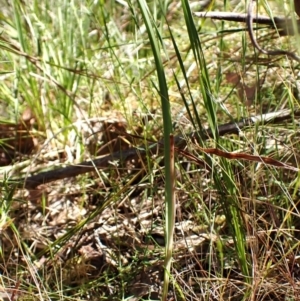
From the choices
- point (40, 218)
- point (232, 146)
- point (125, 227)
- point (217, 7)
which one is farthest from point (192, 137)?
point (217, 7)

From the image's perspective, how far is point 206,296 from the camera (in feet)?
5.17

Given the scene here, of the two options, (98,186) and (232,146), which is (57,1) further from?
(232,146)

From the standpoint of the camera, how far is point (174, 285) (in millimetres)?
1590

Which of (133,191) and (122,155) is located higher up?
(122,155)

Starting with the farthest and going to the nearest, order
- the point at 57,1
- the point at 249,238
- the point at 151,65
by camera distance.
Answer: the point at 57,1, the point at 151,65, the point at 249,238

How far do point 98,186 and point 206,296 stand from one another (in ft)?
2.25

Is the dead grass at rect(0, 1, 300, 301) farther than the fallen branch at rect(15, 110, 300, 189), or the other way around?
the fallen branch at rect(15, 110, 300, 189)

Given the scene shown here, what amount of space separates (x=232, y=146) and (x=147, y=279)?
0.44 meters

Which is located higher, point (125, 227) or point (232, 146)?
point (232, 146)

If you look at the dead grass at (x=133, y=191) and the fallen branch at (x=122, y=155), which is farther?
the fallen branch at (x=122, y=155)

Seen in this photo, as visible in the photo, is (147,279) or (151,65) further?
(151,65)

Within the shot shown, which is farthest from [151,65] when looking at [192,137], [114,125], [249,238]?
[249,238]

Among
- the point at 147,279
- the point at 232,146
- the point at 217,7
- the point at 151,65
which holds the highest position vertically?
the point at 217,7

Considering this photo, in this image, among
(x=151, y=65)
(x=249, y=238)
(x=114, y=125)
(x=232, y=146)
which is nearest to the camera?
(x=249, y=238)
